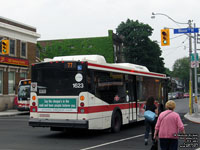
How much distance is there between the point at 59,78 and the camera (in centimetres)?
1349

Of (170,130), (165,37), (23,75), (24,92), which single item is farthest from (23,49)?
(170,130)

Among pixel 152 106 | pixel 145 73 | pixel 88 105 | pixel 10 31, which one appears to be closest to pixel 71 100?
pixel 88 105

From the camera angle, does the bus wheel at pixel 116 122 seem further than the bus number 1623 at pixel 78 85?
Yes

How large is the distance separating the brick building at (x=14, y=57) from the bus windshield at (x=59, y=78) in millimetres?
23192

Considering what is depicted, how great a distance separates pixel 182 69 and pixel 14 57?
103088 millimetres

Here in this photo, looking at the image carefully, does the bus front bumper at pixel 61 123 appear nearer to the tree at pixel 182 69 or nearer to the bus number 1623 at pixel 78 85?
the bus number 1623 at pixel 78 85

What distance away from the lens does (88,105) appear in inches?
508

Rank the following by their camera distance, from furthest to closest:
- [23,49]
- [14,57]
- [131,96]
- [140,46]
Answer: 1. [140,46]
2. [23,49]
3. [14,57]
4. [131,96]

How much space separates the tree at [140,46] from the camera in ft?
196

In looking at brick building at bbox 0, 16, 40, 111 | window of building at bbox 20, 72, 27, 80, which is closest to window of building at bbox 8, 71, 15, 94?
brick building at bbox 0, 16, 40, 111

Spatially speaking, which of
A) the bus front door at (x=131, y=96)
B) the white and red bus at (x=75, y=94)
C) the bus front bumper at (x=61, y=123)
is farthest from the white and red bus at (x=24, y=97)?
the bus front bumper at (x=61, y=123)

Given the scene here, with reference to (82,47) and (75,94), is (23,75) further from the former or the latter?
(75,94)

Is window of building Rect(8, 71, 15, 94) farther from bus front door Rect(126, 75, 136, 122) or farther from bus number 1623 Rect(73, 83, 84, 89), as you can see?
bus number 1623 Rect(73, 83, 84, 89)

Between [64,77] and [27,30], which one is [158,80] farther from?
[27,30]
